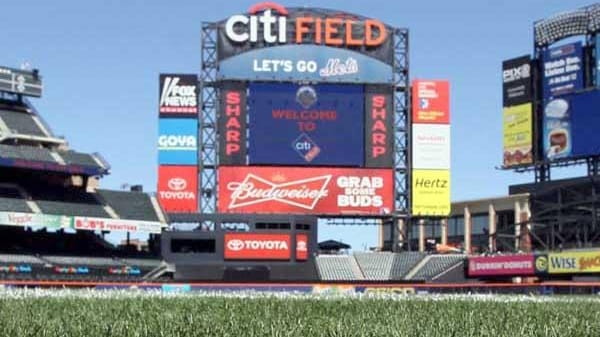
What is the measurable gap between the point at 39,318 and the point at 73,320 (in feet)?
2.74

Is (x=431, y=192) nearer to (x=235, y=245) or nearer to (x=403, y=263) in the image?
(x=403, y=263)

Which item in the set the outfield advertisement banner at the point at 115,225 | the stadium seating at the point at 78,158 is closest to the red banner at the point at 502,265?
the outfield advertisement banner at the point at 115,225

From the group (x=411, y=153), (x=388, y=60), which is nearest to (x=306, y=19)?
(x=388, y=60)

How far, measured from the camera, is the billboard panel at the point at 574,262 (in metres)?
75.9

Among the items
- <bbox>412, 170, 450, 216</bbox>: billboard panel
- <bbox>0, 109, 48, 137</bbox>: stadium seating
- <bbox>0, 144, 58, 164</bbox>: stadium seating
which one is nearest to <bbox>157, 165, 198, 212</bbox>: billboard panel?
<bbox>0, 144, 58, 164</bbox>: stadium seating

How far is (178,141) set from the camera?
273ft

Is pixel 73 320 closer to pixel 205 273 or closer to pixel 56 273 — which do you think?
pixel 56 273

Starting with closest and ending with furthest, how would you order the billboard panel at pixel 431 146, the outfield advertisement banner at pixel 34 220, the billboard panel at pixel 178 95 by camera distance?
the outfield advertisement banner at pixel 34 220, the billboard panel at pixel 178 95, the billboard panel at pixel 431 146

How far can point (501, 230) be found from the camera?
3839 inches

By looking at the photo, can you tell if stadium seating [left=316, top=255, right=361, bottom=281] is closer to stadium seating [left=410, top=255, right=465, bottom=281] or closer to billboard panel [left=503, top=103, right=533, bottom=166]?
stadium seating [left=410, top=255, right=465, bottom=281]

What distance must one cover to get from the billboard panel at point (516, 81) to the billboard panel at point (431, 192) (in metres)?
15.1

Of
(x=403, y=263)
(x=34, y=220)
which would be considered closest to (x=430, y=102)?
(x=403, y=263)

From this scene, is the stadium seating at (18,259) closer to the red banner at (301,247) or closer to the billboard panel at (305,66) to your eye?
the red banner at (301,247)

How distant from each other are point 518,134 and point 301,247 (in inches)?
983
